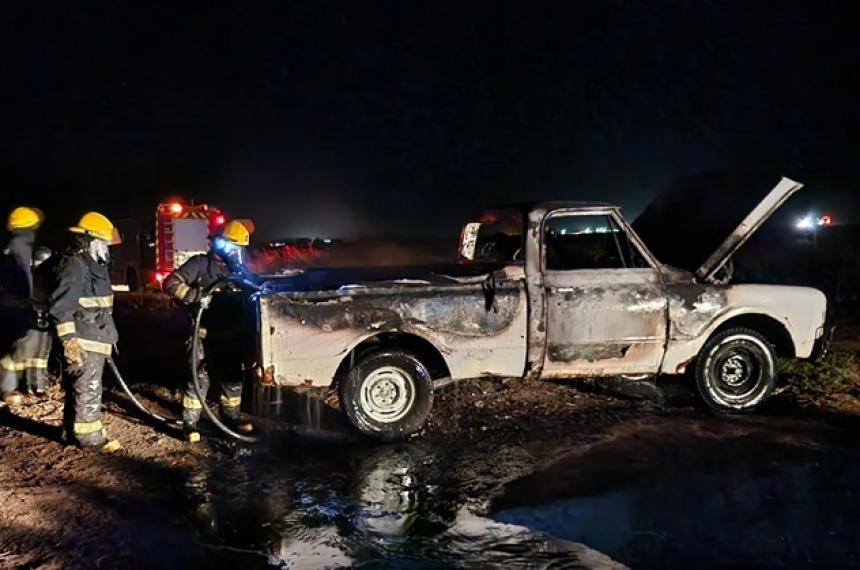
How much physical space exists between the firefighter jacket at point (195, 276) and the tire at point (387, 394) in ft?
4.87

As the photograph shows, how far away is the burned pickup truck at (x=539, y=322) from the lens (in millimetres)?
6098

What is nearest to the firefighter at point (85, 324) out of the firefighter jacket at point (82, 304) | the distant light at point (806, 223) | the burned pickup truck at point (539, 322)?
the firefighter jacket at point (82, 304)

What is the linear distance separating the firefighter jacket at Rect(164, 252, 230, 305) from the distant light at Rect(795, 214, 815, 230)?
40.2ft

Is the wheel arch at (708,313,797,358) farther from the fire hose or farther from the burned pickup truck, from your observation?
the fire hose

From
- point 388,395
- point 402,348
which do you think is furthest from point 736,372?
point 388,395

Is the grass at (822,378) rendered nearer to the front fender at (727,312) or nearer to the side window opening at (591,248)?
the front fender at (727,312)

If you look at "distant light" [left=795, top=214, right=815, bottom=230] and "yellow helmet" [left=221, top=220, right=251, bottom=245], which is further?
"distant light" [left=795, top=214, right=815, bottom=230]

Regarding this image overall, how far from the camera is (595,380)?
26.6 ft

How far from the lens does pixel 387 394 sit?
20.6 feet

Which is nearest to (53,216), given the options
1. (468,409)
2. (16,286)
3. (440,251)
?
(440,251)

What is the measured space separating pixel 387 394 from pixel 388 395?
0.01 meters

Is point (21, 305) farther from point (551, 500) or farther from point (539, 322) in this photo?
point (551, 500)

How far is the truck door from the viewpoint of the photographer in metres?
6.44

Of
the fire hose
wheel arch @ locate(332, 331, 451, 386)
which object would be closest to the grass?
wheel arch @ locate(332, 331, 451, 386)
